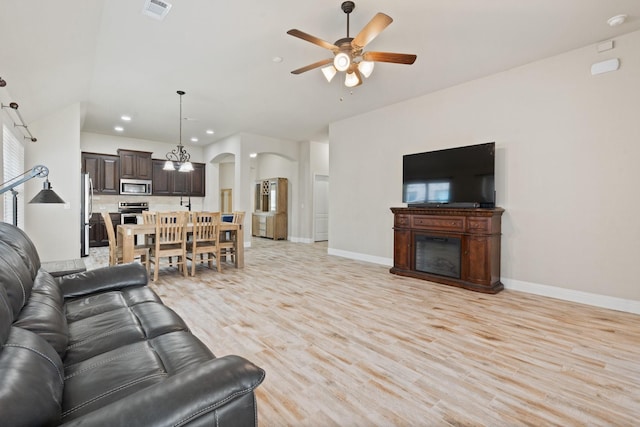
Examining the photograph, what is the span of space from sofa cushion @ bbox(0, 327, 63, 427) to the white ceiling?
2565 mm

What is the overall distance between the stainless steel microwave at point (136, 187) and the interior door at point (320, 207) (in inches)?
180

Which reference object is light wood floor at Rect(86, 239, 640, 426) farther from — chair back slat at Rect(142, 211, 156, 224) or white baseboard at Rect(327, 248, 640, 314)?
chair back slat at Rect(142, 211, 156, 224)

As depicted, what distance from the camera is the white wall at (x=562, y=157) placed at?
3324 millimetres

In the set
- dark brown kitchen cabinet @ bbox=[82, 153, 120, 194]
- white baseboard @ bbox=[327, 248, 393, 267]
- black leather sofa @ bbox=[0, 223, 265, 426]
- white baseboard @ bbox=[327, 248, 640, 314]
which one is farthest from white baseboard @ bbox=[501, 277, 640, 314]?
dark brown kitchen cabinet @ bbox=[82, 153, 120, 194]

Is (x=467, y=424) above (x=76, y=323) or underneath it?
underneath

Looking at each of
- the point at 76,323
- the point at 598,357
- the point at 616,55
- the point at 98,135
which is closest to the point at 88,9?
the point at 76,323

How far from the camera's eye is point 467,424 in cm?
160

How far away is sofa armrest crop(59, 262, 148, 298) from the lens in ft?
7.25

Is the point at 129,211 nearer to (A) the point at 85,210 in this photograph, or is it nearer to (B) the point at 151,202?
(B) the point at 151,202

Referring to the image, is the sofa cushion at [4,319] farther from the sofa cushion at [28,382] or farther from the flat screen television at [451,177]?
the flat screen television at [451,177]

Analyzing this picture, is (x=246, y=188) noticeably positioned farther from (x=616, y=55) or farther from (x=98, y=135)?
(x=616, y=55)

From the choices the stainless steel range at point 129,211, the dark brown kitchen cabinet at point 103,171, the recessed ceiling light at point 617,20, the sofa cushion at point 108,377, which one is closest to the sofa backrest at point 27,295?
the sofa cushion at point 108,377

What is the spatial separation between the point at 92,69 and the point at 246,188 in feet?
13.4

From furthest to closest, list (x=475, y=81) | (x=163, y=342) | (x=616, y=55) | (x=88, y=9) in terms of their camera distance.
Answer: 1. (x=475, y=81)
2. (x=616, y=55)
3. (x=88, y=9)
4. (x=163, y=342)
